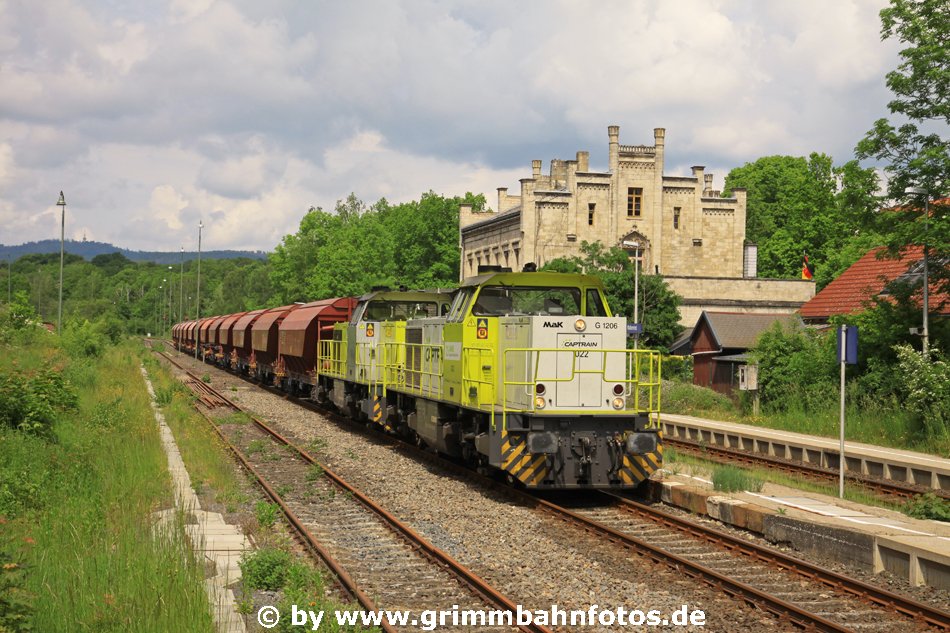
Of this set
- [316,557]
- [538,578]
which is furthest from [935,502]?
[316,557]

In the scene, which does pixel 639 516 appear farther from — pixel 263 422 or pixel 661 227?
pixel 661 227

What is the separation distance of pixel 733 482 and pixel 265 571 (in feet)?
25.8

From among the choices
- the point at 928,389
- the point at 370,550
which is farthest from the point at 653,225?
the point at 370,550

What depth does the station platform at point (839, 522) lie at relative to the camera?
9641 millimetres

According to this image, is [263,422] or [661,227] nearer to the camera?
[263,422]

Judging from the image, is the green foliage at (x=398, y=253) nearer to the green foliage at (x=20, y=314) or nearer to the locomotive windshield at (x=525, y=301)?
the green foliage at (x=20, y=314)

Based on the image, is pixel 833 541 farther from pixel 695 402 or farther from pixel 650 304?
pixel 650 304

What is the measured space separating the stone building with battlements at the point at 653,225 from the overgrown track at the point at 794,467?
3401cm

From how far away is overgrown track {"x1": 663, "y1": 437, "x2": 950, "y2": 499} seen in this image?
16047 mm

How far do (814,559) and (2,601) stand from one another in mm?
8567

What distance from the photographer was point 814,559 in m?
10.6

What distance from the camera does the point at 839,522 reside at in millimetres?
11273

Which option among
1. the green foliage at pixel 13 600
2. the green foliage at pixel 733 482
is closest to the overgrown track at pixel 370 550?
the green foliage at pixel 13 600

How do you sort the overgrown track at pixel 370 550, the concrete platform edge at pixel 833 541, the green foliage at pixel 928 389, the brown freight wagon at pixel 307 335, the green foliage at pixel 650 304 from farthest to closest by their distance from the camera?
the green foliage at pixel 650 304 → the brown freight wagon at pixel 307 335 → the green foliage at pixel 928 389 → the concrete platform edge at pixel 833 541 → the overgrown track at pixel 370 550
